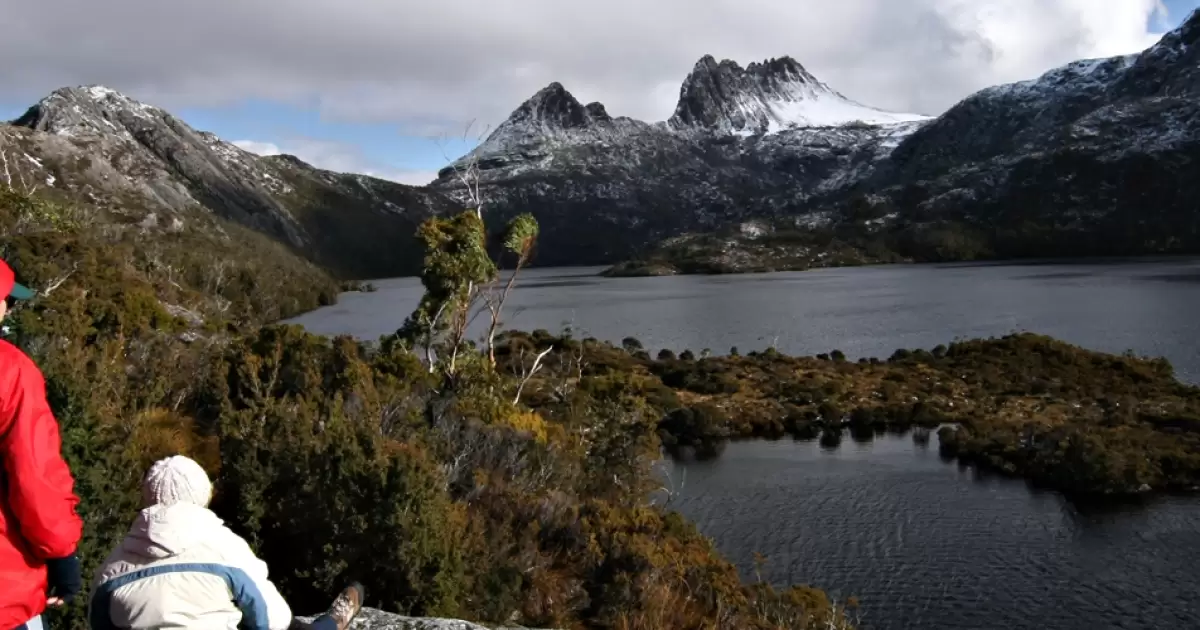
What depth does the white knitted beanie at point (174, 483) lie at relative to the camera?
363 centimetres

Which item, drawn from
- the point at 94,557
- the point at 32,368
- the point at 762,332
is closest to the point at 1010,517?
the point at 94,557

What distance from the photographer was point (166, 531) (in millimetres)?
3580

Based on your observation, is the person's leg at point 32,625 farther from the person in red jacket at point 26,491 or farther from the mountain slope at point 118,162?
the mountain slope at point 118,162

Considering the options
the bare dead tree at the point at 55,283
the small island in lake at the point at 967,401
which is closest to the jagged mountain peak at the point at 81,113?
the small island in lake at the point at 967,401

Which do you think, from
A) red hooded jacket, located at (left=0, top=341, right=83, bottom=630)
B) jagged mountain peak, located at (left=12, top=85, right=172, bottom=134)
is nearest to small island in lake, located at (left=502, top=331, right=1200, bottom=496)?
red hooded jacket, located at (left=0, top=341, right=83, bottom=630)

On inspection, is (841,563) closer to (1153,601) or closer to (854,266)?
(1153,601)

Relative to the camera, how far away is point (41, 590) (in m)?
3.47

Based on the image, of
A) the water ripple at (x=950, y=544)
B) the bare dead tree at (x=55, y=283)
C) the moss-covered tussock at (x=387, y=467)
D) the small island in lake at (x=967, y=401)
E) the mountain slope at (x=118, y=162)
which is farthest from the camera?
the mountain slope at (x=118, y=162)

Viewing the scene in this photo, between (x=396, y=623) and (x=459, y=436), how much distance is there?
28.0 feet

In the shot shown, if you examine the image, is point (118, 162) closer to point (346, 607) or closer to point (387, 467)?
point (387, 467)

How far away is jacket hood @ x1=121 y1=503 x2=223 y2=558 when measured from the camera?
141 inches

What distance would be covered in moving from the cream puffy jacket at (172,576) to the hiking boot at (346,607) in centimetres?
180

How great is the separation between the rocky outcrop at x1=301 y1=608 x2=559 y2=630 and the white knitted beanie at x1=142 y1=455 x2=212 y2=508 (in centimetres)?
365

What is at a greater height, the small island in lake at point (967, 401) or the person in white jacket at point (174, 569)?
the person in white jacket at point (174, 569)
